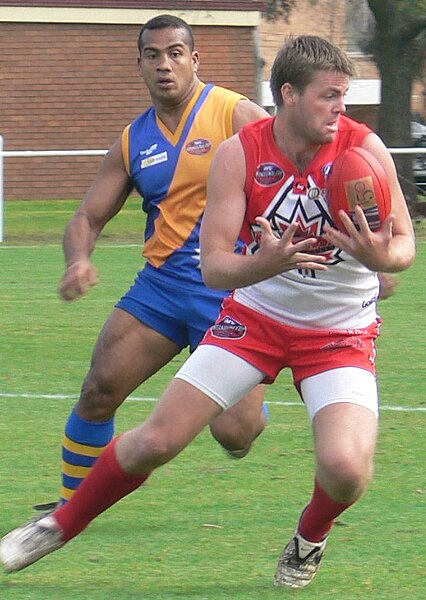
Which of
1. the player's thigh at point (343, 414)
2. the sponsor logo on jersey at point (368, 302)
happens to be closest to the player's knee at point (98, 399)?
the player's thigh at point (343, 414)

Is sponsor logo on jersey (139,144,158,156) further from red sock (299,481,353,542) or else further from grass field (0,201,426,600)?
red sock (299,481,353,542)

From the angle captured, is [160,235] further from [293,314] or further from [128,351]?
[293,314]

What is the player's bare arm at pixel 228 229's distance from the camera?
444 cm

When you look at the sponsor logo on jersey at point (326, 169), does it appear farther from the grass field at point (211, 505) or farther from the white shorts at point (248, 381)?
the grass field at point (211, 505)

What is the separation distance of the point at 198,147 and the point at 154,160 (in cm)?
19

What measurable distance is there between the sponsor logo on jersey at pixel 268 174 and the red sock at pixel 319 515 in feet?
3.37

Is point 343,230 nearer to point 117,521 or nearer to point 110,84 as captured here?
point 117,521

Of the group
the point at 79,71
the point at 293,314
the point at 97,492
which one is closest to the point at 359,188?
the point at 293,314

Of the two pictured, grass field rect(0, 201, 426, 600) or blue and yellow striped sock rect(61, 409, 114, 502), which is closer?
grass field rect(0, 201, 426, 600)

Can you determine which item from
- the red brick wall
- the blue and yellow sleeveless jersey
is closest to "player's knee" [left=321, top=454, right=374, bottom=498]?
the blue and yellow sleeveless jersey

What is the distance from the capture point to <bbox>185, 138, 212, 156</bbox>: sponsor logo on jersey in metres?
5.81

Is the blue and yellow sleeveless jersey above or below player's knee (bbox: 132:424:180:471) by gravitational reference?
above

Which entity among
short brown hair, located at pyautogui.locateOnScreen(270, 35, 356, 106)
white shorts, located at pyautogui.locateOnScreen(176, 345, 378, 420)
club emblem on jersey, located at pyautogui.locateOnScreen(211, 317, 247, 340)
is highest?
short brown hair, located at pyautogui.locateOnScreen(270, 35, 356, 106)

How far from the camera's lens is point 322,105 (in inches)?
180
